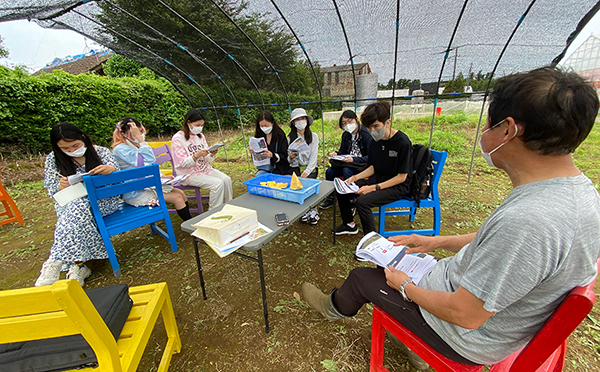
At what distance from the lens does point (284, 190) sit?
2.35 meters

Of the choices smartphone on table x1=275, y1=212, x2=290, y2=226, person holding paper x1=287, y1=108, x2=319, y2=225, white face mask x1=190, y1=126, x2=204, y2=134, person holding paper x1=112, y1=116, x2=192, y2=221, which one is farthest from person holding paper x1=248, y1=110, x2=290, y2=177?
smartphone on table x1=275, y1=212, x2=290, y2=226

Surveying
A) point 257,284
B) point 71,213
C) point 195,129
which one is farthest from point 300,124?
point 71,213

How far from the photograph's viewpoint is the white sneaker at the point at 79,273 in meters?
2.51

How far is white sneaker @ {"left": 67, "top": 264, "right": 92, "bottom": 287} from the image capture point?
8.23ft

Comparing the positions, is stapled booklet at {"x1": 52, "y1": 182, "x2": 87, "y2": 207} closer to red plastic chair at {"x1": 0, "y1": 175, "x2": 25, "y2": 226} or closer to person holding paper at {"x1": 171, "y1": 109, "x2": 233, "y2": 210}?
person holding paper at {"x1": 171, "y1": 109, "x2": 233, "y2": 210}

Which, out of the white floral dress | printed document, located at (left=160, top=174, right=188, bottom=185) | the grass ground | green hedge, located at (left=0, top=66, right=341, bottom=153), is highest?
green hedge, located at (left=0, top=66, right=341, bottom=153)

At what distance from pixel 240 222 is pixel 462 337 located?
1378 millimetres

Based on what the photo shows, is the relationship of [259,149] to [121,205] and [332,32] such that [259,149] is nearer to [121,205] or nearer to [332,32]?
[121,205]

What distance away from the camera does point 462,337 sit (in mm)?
1017

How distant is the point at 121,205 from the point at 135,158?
66cm

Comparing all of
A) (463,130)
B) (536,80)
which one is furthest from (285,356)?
(463,130)

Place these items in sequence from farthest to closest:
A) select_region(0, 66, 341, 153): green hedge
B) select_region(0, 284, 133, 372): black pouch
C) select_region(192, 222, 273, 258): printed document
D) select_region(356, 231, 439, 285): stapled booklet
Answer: select_region(0, 66, 341, 153): green hedge, select_region(192, 222, 273, 258): printed document, select_region(356, 231, 439, 285): stapled booklet, select_region(0, 284, 133, 372): black pouch

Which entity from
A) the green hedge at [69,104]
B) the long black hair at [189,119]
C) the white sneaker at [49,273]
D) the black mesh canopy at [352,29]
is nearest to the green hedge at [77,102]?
the green hedge at [69,104]

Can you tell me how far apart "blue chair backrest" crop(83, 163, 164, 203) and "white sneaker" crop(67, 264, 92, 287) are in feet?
2.83
